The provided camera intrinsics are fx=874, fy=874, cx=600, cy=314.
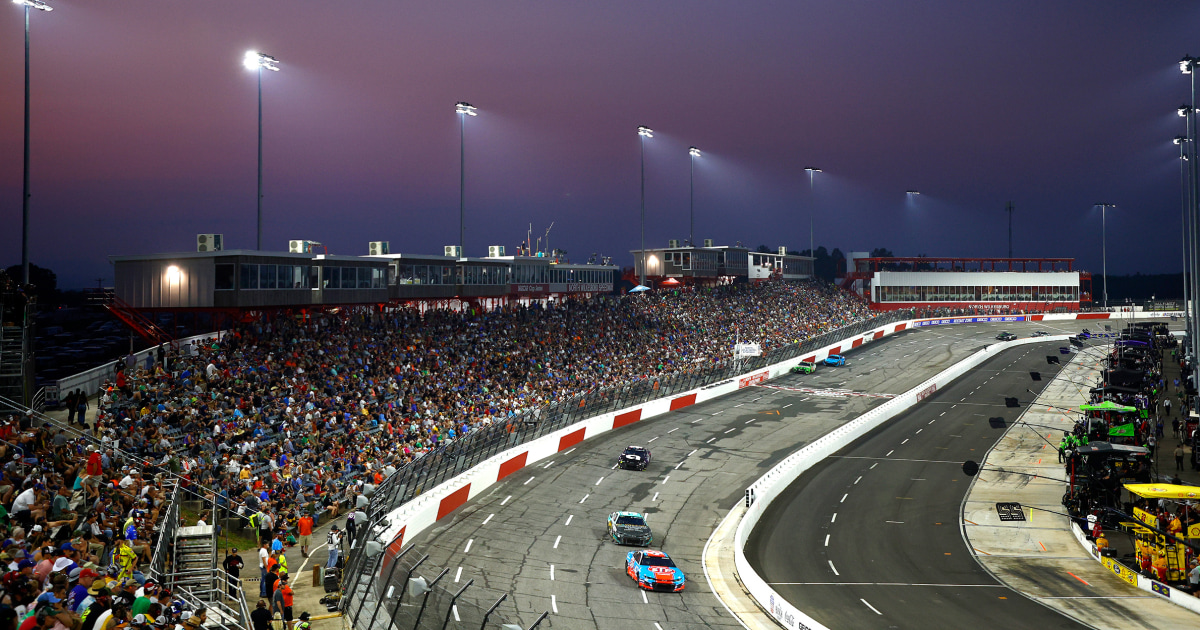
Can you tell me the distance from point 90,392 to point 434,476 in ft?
41.8

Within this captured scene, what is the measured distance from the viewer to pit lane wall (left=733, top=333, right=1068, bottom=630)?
23.5 metres

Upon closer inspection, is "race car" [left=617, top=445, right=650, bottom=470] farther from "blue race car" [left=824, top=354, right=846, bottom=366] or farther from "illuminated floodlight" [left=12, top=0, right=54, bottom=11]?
"blue race car" [left=824, top=354, right=846, bottom=366]

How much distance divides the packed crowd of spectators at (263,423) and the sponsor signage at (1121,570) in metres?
23.3

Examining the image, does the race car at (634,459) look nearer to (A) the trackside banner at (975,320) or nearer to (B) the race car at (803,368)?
(B) the race car at (803,368)

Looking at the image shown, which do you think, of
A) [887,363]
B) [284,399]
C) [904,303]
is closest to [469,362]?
[284,399]

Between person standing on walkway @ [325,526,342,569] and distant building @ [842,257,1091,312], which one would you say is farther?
distant building @ [842,257,1091,312]

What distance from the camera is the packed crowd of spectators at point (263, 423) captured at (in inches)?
528

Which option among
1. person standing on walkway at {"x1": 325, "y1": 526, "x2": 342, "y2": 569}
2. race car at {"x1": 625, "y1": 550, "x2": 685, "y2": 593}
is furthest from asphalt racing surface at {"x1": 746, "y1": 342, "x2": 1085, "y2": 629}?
person standing on walkway at {"x1": 325, "y1": 526, "x2": 342, "y2": 569}

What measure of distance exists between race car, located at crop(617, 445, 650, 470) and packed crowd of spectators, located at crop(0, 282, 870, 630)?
5621 mm

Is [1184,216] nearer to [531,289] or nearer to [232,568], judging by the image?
[531,289]

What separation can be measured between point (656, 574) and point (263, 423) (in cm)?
1348

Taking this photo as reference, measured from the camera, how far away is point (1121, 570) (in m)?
27.1

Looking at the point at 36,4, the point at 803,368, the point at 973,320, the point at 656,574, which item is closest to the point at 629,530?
the point at 656,574

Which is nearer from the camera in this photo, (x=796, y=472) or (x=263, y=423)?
(x=263, y=423)
